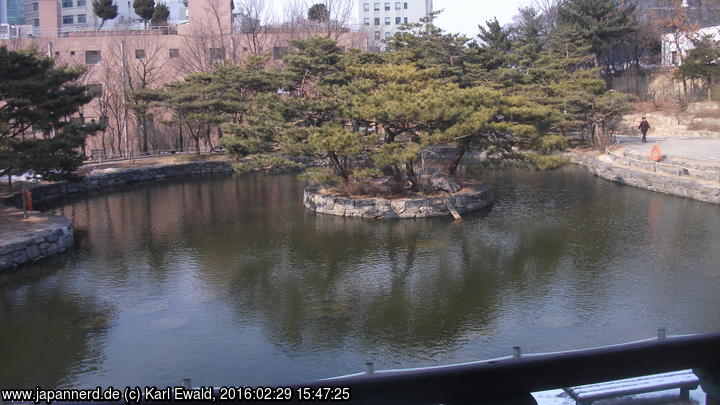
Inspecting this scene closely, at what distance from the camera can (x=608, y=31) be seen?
35250mm

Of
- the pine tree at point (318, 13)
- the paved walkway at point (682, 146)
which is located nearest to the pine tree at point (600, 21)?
the paved walkway at point (682, 146)

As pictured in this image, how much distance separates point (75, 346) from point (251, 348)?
269 cm

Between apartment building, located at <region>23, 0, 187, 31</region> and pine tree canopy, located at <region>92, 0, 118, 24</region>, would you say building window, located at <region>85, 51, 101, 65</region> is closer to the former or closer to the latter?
apartment building, located at <region>23, 0, 187, 31</region>

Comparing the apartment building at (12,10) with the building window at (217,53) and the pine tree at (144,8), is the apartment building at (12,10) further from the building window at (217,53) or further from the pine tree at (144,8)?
the building window at (217,53)

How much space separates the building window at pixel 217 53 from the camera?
121 ft

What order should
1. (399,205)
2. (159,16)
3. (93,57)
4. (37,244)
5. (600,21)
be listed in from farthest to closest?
(159,16) → (93,57) → (600,21) → (399,205) → (37,244)

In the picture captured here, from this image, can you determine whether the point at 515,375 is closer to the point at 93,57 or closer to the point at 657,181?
the point at 657,181

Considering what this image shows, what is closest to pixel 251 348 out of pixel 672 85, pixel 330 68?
pixel 330 68

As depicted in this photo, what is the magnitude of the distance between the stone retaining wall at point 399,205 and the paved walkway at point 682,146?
29.4 feet

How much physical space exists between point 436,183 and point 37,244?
11.2 meters

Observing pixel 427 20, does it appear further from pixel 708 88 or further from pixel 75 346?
pixel 75 346

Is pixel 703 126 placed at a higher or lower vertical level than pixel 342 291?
higher

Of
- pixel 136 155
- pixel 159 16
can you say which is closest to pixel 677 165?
pixel 136 155

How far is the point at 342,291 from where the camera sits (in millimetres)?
11500
